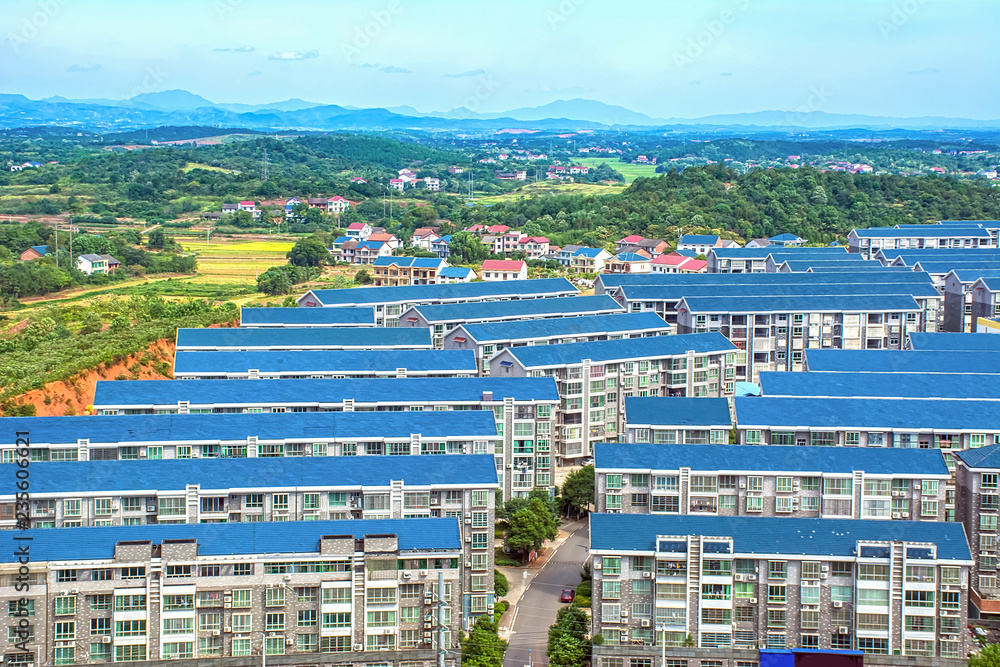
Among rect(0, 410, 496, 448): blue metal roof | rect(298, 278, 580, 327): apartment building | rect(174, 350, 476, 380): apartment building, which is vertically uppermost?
rect(298, 278, 580, 327): apartment building

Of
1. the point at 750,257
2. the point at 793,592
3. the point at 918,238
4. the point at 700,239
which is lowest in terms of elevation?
the point at 793,592

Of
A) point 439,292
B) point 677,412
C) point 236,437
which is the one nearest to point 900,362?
point 677,412

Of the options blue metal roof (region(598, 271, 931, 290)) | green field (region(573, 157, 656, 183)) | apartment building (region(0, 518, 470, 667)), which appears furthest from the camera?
green field (region(573, 157, 656, 183))

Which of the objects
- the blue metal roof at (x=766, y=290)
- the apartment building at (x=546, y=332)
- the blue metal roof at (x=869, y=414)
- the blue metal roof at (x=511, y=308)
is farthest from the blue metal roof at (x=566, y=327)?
the blue metal roof at (x=869, y=414)

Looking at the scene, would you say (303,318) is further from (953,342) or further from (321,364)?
(953,342)

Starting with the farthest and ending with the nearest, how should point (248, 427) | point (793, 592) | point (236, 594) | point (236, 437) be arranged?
1. point (248, 427)
2. point (236, 437)
3. point (793, 592)
4. point (236, 594)

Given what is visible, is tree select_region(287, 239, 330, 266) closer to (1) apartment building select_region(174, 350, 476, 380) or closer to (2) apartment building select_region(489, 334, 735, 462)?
(1) apartment building select_region(174, 350, 476, 380)

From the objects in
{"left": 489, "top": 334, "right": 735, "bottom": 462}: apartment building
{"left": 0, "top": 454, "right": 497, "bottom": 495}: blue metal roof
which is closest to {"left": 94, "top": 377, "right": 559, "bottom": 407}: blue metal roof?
{"left": 489, "top": 334, "right": 735, "bottom": 462}: apartment building

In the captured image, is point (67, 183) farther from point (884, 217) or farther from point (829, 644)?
point (829, 644)
